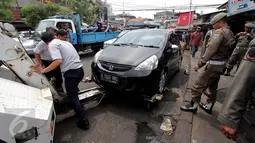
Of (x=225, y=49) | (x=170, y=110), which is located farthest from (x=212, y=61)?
(x=170, y=110)

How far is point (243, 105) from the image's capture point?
1.18 metres

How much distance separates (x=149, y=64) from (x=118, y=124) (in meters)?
1.25

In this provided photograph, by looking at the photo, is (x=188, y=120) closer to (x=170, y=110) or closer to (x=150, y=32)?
(x=170, y=110)

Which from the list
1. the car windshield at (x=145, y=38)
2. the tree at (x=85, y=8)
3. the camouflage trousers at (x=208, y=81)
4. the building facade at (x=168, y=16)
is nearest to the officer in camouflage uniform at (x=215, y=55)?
the camouflage trousers at (x=208, y=81)

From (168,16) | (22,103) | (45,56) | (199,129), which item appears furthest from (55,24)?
(168,16)

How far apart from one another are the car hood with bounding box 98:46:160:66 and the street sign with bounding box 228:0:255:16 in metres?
3.92

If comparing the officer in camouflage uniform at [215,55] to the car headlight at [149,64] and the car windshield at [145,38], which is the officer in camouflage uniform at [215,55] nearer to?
the car headlight at [149,64]

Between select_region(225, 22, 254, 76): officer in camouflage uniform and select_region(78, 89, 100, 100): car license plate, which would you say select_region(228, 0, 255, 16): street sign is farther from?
select_region(78, 89, 100, 100): car license plate

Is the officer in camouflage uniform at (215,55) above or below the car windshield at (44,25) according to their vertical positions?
below

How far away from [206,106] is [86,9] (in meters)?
20.2

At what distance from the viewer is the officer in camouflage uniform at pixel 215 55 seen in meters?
2.60

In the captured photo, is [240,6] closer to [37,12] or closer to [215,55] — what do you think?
[215,55]

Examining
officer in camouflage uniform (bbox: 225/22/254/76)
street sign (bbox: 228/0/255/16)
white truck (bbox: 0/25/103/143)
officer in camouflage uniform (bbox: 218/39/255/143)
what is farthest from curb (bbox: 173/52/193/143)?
street sign (bbox: 228/0/255/16)

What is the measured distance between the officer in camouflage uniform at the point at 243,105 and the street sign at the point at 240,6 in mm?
5015
